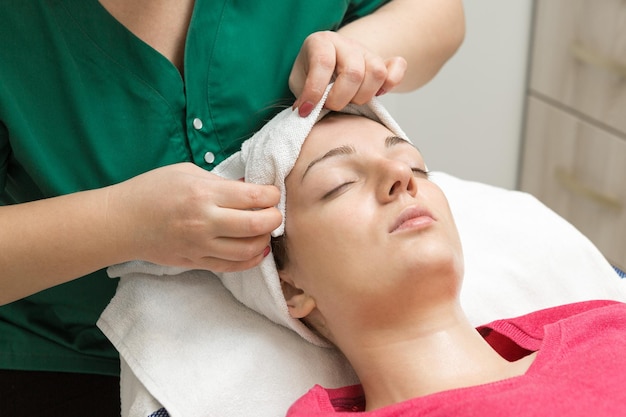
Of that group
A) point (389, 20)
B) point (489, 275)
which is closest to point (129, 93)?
point (389, 20)

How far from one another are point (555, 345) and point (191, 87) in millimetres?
633

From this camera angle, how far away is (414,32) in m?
1.47

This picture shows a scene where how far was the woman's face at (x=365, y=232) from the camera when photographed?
1165 millimetres

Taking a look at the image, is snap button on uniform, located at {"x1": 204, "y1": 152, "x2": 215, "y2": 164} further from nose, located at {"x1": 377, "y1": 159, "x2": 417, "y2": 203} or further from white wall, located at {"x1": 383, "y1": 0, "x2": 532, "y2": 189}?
white wall, located at {"x1": 383, "y1": 0, "x2": 532, "y2": 189}

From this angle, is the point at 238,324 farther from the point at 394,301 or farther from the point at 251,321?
the point at 394,301

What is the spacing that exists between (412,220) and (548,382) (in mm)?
273

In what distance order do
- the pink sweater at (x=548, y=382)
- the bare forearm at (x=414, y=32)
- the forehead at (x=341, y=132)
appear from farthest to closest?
the bare forearm at (x=414, y=32) → the forehead at (x=341, y=132) → the pink sweater at (x=548, y=382)

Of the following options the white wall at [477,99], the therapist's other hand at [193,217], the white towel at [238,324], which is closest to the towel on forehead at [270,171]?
the white towel at [238,324]

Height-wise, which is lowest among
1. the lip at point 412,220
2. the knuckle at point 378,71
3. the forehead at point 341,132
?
the lip at point 412,220

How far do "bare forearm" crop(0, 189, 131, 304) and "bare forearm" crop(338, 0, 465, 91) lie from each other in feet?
1.69

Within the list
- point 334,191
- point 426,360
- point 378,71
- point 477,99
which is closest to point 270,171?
point 334,191

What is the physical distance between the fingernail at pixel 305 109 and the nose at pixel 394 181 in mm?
131

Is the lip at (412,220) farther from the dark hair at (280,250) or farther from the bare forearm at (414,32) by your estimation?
the bare forearm at (414,32)

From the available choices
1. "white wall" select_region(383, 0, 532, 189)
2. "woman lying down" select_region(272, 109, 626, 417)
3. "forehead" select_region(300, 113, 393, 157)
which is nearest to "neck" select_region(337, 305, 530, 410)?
"woman lying down" select_region(272, 109, 626, 417)
